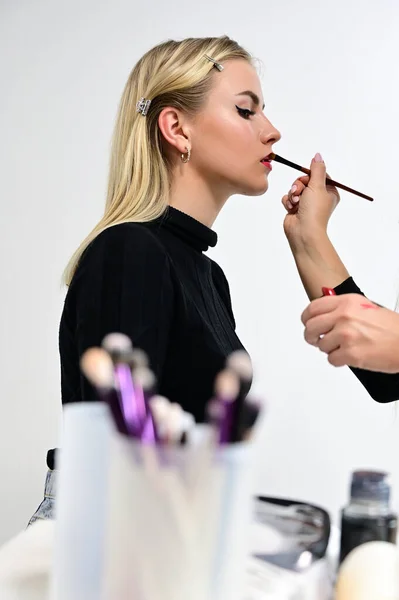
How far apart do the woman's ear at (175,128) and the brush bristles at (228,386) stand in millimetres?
851

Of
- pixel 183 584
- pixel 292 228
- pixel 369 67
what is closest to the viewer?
pixel 183 584

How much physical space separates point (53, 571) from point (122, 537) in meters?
0.07

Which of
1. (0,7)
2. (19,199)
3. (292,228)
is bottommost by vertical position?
(292,228)

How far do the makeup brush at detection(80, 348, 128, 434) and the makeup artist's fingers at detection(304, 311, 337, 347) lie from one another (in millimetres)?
402

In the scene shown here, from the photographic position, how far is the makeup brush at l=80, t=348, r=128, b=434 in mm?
396

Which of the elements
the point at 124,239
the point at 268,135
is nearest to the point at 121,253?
the point at 124,239

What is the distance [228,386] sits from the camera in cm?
39

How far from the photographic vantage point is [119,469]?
407 millimetres

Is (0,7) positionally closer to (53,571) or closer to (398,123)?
(398,123)

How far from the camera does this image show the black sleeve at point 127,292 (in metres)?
0.88

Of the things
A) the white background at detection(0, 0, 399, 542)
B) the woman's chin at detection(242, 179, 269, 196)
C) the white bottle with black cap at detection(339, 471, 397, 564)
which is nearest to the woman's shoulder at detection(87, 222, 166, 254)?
the woman's chin at detection(242, 179, 269, 196)

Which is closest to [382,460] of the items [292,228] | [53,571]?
[292,228]

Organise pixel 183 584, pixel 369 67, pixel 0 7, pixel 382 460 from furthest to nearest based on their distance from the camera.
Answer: pixel 0 7, pixel 369 67, pixel 382 460, pixel 183 584

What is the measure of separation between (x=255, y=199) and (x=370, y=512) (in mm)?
1495
